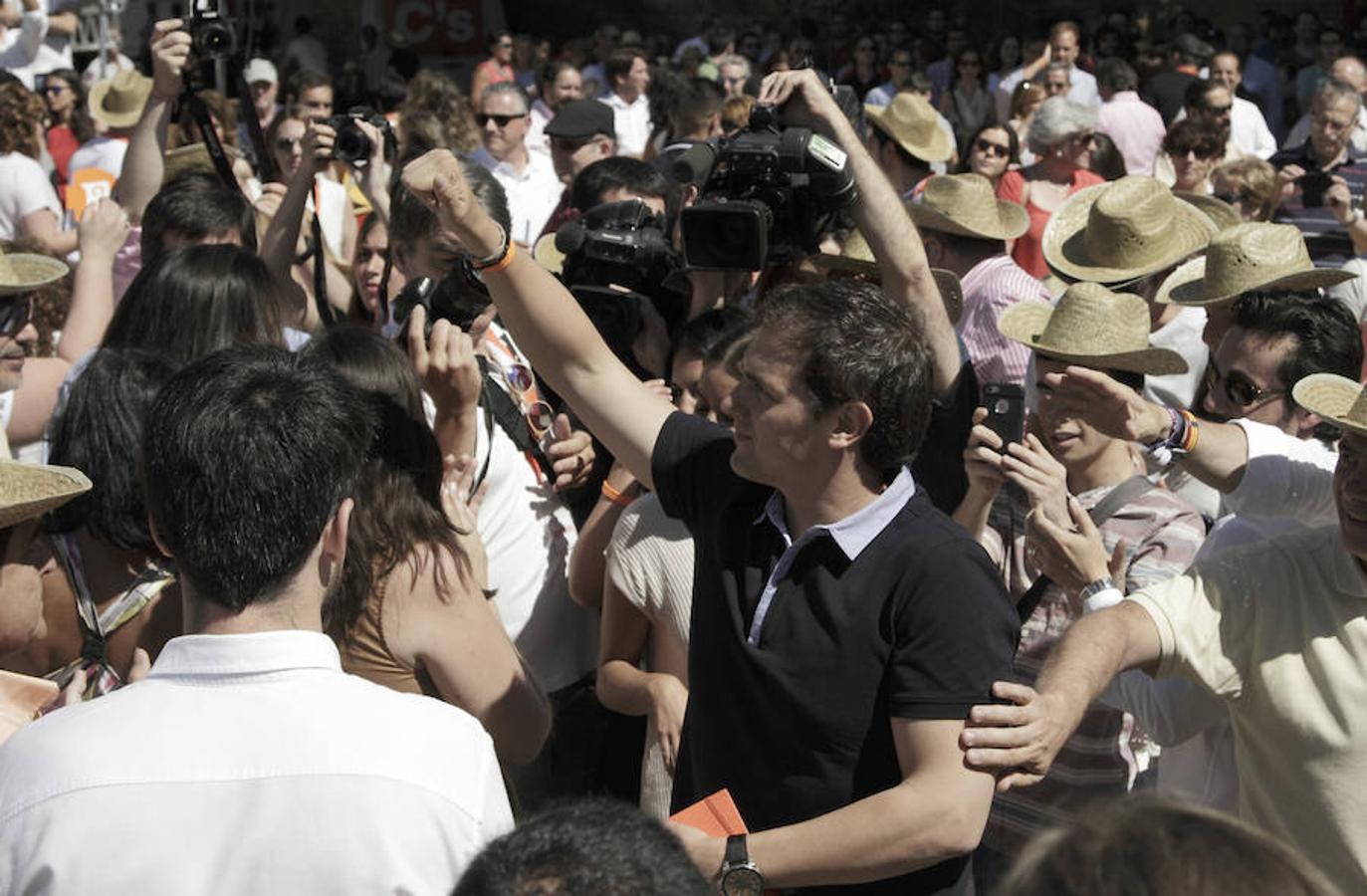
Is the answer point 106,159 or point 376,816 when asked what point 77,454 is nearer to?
point 376,816

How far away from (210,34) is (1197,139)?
413 cm

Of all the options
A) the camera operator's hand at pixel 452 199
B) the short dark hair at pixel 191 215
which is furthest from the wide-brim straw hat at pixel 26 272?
the camera operator's hand at pixel 452 199

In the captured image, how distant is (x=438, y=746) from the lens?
1836 mm

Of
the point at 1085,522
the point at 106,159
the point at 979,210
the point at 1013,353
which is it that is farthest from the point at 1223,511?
the point at 106,159

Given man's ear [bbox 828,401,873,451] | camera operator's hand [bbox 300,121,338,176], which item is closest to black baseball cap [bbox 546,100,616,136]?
camera operator's hand [bbox 300,121,338,176]

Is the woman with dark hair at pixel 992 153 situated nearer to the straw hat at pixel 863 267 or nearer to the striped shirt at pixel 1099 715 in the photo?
the straw hat at pixel 863 267

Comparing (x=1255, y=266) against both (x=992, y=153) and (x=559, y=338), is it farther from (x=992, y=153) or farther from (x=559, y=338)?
(x=992, y=153)

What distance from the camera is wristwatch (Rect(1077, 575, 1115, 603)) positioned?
2713mm

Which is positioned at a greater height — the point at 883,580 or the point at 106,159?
the point at 883,580

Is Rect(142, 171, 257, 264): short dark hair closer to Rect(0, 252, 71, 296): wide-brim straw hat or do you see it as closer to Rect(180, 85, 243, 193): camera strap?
Rect(0, 252, 71, 296): wide-brim straw hat

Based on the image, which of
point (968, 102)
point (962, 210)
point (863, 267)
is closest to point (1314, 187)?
point (962, 210)

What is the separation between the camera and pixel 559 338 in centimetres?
280

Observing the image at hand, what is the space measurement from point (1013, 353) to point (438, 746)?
3.60 metres

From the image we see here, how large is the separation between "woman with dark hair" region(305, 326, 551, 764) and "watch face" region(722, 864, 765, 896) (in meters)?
0.54
